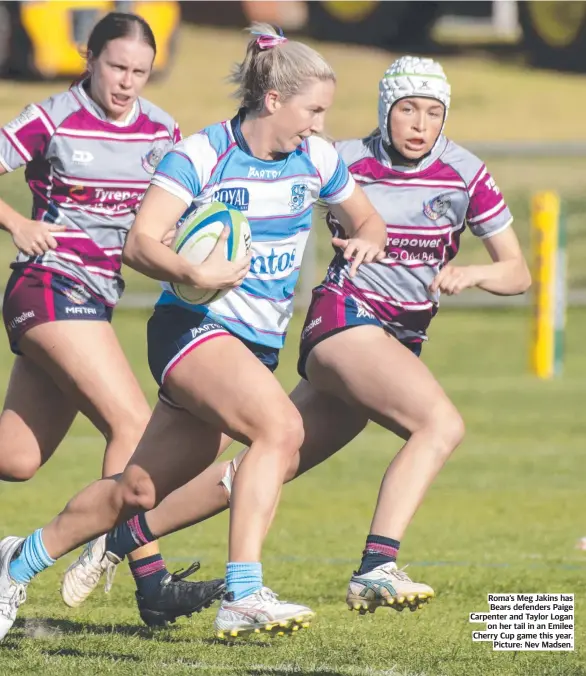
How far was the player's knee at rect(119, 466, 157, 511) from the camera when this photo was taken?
5.48 metres

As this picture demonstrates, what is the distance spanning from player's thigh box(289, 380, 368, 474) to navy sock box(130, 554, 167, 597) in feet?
2.21

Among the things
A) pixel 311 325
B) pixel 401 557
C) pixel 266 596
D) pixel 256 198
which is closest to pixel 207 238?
pixel 256 198

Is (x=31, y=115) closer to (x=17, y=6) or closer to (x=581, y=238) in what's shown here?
(x=581, y=238)

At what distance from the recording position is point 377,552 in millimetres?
5711

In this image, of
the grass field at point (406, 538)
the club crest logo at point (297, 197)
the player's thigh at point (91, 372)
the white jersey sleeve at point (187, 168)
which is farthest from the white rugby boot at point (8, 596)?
the club crest logo at point (297, 197)

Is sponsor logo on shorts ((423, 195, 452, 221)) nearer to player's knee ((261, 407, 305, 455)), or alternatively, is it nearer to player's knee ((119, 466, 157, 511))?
player's knee ((261, 407, 305, 455))

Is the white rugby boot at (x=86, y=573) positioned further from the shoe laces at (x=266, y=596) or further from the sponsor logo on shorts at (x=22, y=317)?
the shoe laces at (x=266, y=596)

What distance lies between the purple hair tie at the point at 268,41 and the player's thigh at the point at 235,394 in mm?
1033

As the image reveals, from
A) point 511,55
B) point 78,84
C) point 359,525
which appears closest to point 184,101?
point 511,55

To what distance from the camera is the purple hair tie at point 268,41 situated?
214 inches

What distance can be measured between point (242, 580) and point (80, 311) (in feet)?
5.49

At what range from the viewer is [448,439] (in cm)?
588

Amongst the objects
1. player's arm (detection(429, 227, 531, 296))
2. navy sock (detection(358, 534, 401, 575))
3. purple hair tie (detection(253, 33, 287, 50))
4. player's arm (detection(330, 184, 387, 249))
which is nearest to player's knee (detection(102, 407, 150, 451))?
navy sock (detection(358, 534, 401, 575))

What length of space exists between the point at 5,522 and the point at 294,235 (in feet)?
12.4
